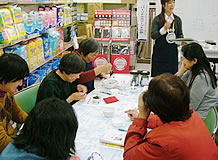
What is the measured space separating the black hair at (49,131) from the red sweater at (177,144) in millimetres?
364

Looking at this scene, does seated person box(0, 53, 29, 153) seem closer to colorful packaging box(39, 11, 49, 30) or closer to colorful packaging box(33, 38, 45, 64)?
colorful packaging box(33, 38, 45, 64)

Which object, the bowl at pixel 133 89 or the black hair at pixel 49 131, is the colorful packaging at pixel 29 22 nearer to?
the bowl at pixel 133 89

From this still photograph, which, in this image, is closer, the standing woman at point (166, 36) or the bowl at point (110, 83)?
the bowl at point (110, 83)

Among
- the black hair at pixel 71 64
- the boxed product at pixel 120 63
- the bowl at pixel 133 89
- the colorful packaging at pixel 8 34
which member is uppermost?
the colorful packaging at pixel 8 34

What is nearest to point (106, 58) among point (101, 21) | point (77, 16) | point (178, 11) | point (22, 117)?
point (101, 21)

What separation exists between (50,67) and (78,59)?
5.70ft

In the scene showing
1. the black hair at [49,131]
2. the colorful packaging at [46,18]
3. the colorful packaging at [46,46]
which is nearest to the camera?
the black hair at [49,131]

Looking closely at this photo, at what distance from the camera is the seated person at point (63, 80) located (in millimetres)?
1963

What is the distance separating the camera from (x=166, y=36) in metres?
3.58

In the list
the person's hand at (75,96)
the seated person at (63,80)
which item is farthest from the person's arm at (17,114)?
the person's hand at (75,96)

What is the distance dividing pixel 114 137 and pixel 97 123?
0.26 metres

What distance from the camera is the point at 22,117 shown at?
5.94 feet

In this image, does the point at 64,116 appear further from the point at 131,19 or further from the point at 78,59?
the point at 131,19

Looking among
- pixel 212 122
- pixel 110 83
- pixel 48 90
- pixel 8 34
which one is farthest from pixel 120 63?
pixel 212 122
